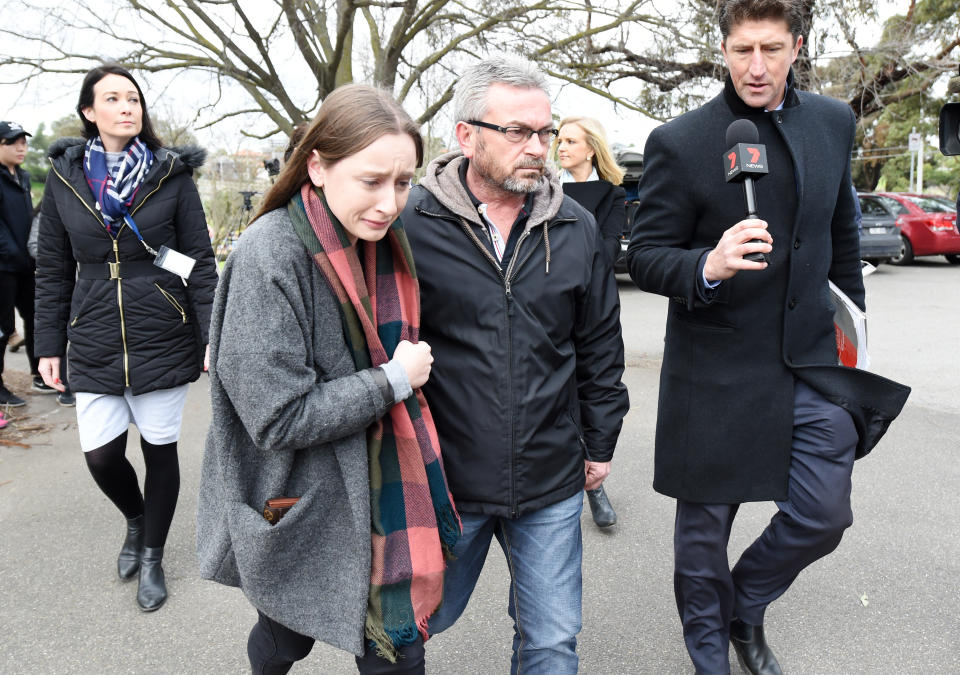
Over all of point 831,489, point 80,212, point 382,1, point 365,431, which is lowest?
point 831,489

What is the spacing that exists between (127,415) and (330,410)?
210 cm

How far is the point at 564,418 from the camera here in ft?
7.66

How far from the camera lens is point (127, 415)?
3.50 meters

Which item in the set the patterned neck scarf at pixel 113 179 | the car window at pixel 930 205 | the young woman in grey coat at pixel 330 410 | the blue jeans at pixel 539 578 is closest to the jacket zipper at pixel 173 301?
the patterned neck scarf at pixel 113 179

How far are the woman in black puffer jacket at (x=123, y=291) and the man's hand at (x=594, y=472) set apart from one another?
1.87 metres

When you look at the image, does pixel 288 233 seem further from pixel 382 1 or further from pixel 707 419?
pixel 382 1

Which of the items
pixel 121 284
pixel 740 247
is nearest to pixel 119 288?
pixel 121 284

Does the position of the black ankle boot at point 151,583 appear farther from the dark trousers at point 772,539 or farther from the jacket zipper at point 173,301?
Answer: the dark trousers at point 772,539

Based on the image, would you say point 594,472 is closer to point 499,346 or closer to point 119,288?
point 499,346

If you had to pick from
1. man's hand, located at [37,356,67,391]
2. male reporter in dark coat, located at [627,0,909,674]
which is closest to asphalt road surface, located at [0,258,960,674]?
male reporter in dark coat, located at [627,0,909,674]

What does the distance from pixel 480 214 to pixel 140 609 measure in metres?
2.30

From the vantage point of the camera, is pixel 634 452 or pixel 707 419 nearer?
pixel 707 419

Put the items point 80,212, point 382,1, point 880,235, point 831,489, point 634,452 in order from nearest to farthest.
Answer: point 831,489 → point 80,212 → point 634,452 → point 382,1 → point 880,235

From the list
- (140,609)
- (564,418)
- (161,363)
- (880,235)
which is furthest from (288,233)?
(880,235)
